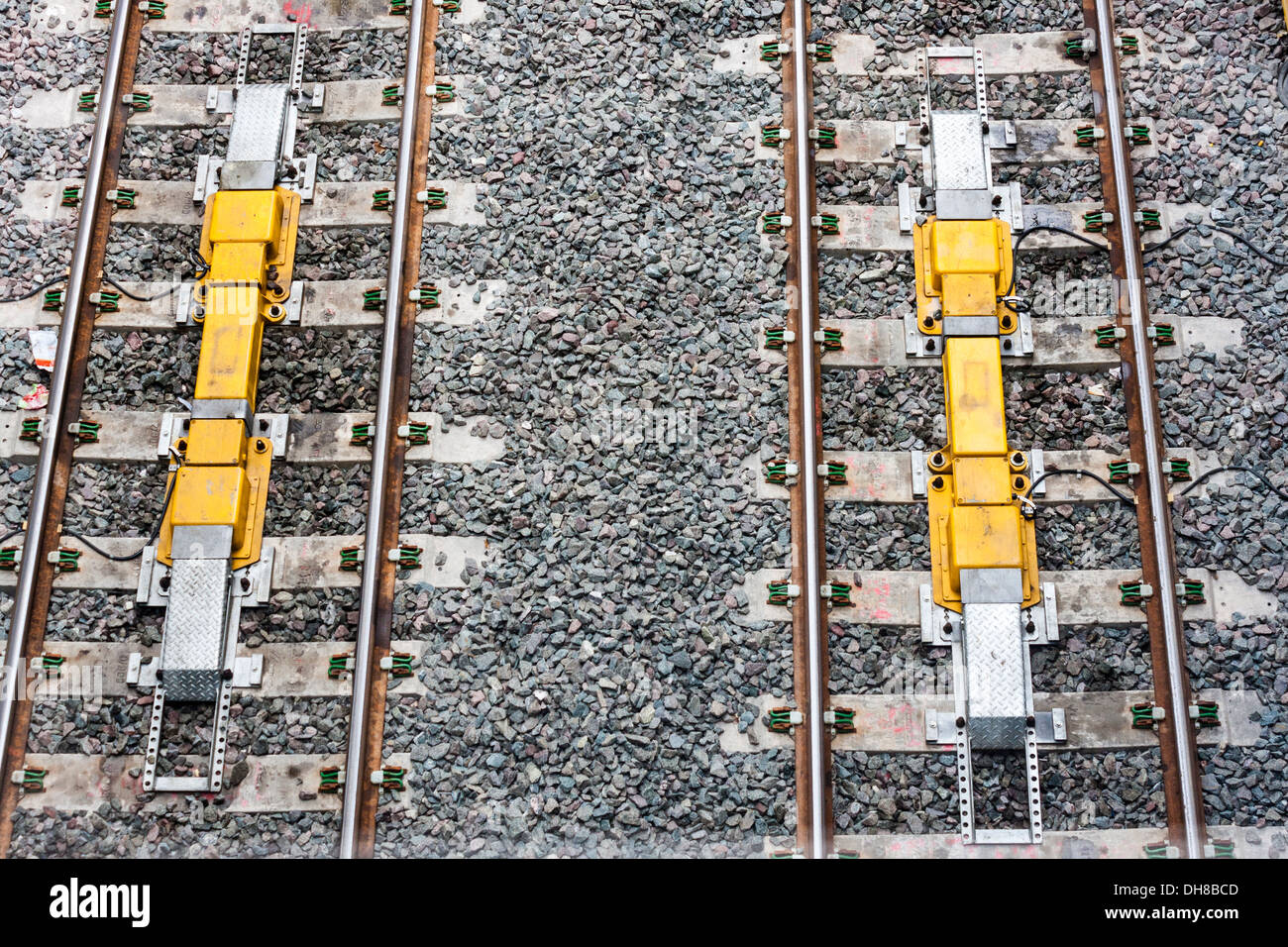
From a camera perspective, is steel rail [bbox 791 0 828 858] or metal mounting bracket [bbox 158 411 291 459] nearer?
steel rail [bbox 791 0 828 858]

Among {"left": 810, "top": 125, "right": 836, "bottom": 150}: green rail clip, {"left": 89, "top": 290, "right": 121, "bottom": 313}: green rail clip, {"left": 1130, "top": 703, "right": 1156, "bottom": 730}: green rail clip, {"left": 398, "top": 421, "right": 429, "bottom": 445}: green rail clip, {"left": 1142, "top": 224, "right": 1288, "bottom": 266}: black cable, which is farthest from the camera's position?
{"left": 810, "top": 125, "right": 836, "bottom": 150}: green rail clip

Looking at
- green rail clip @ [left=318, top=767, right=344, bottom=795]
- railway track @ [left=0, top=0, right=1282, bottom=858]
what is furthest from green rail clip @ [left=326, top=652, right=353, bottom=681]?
green rail clip @ [left=318, top=767, right=344, bottom=795]

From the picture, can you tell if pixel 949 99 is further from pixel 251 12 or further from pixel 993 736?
pixel 251 12

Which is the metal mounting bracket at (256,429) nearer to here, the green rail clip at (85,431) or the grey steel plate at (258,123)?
the green rail clip at (85,431)

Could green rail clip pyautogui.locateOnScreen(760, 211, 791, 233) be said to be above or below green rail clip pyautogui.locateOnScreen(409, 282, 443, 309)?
above

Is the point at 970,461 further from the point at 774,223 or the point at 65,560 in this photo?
the point at 65,560

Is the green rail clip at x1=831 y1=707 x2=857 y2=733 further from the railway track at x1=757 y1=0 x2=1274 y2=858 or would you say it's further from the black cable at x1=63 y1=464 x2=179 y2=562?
the black cable at x1=63 y1=464 x2=179 y2=562

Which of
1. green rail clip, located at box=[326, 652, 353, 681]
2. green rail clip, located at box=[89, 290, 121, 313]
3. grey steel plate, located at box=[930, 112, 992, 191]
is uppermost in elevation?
grey steel plate, located at box=[930, 112, 992, 191]
